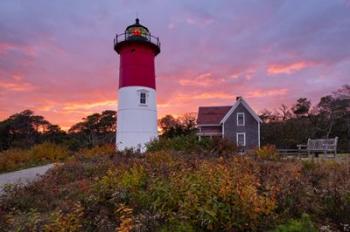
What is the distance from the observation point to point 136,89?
23.0 metres

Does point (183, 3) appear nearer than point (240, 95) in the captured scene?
Yes

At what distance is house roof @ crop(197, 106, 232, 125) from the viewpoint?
32188 mm

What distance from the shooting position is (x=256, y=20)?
565 inches

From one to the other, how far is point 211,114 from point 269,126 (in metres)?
6.55

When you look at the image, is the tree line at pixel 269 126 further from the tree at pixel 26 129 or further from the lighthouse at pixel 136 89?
the lighthouse at pixel 136 89

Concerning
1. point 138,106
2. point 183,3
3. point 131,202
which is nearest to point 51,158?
point 138,106

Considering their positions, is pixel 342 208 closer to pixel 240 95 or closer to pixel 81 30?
pixel 81 30

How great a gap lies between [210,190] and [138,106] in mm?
18236

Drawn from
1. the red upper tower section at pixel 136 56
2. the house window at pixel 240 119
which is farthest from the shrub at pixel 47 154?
the house window at pixel 240 119

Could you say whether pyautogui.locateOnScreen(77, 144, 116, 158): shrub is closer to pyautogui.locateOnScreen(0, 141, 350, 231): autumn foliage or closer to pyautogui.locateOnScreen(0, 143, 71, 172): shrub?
pyautogui.locateOnScreen(0, 143, 71, 172): shrub

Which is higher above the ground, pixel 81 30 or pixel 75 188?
pixel 81 30

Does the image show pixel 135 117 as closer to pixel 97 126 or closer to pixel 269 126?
pixel 269 126

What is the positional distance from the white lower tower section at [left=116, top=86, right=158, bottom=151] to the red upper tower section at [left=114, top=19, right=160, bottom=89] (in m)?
0.60

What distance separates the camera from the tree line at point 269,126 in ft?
113
